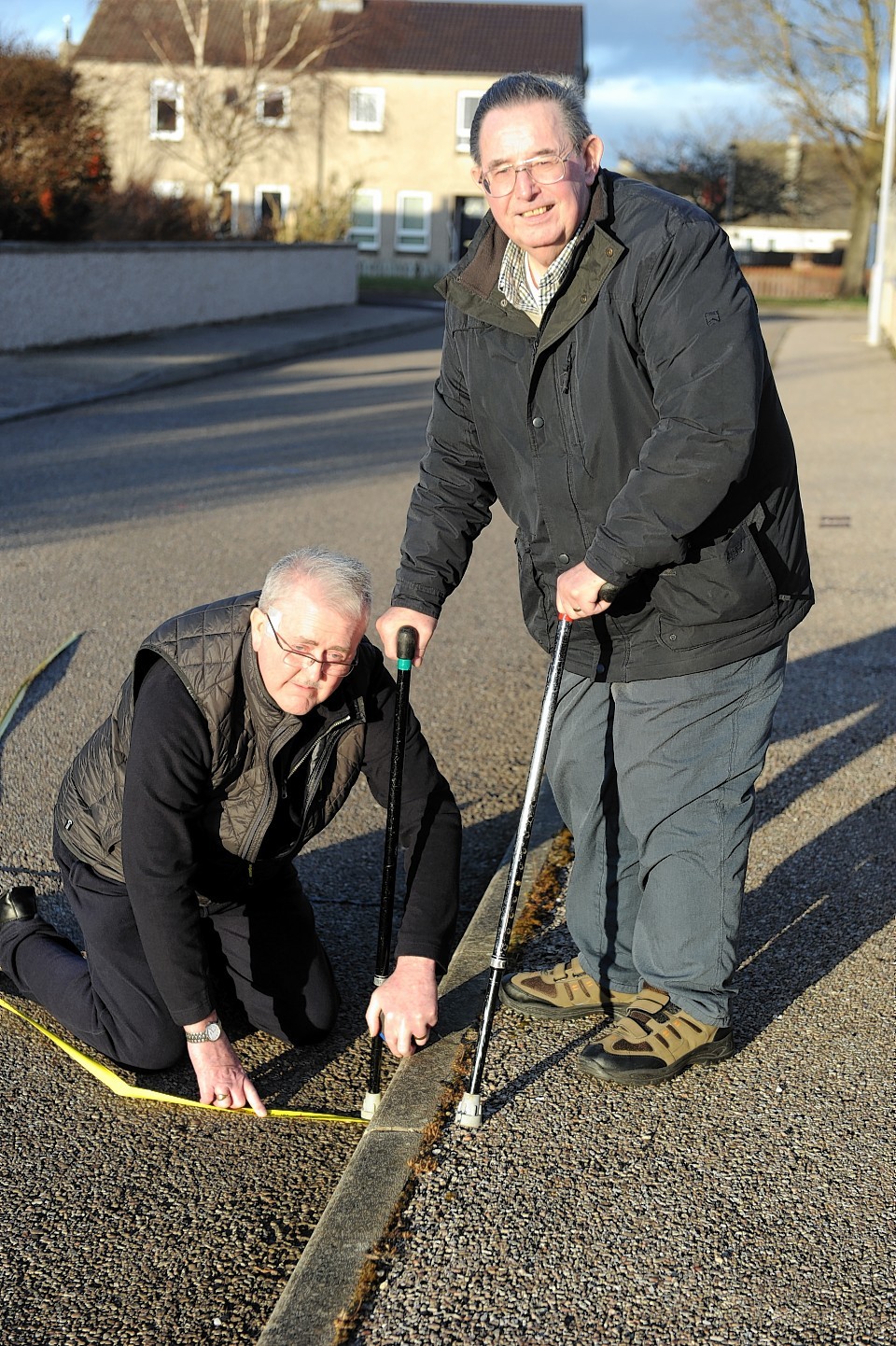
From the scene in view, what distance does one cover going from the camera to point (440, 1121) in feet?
10.4

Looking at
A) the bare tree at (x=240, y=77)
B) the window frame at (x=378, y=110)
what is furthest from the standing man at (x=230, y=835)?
the window frame at (x=378, y=110)

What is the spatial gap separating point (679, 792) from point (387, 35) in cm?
5527

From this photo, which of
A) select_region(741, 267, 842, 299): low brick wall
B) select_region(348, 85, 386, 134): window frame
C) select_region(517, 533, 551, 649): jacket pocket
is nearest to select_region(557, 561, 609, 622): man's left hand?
select_region(517, 533, 551, 649): jacket pocket

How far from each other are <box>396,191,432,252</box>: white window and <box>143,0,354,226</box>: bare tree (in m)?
5.51

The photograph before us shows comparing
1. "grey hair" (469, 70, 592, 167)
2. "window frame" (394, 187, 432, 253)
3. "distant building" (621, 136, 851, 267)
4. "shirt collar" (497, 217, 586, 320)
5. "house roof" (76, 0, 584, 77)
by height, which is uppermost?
"house roof" (76, 0, 584, 77)

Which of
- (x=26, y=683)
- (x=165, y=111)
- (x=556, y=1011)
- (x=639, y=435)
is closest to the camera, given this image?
(x=639, y=435)

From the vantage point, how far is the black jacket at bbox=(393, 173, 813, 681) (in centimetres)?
288

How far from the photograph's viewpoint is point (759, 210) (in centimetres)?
6247

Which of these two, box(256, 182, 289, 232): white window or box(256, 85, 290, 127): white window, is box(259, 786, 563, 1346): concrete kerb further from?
box(256, 182, 289, 232): white window

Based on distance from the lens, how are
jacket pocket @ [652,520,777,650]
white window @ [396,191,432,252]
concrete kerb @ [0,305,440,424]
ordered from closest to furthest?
jacket pocket @ [652,520,777,650] < concrete kerb @ [0,305,440,424] < white window @ [396,191,432,252]

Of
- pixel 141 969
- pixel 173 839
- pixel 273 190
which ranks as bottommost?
pixel 141 969

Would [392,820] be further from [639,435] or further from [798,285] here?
[798,285]

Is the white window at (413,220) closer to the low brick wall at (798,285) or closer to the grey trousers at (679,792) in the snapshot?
the low brick wall at (798,285)

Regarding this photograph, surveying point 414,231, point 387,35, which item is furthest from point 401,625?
point 387,35
